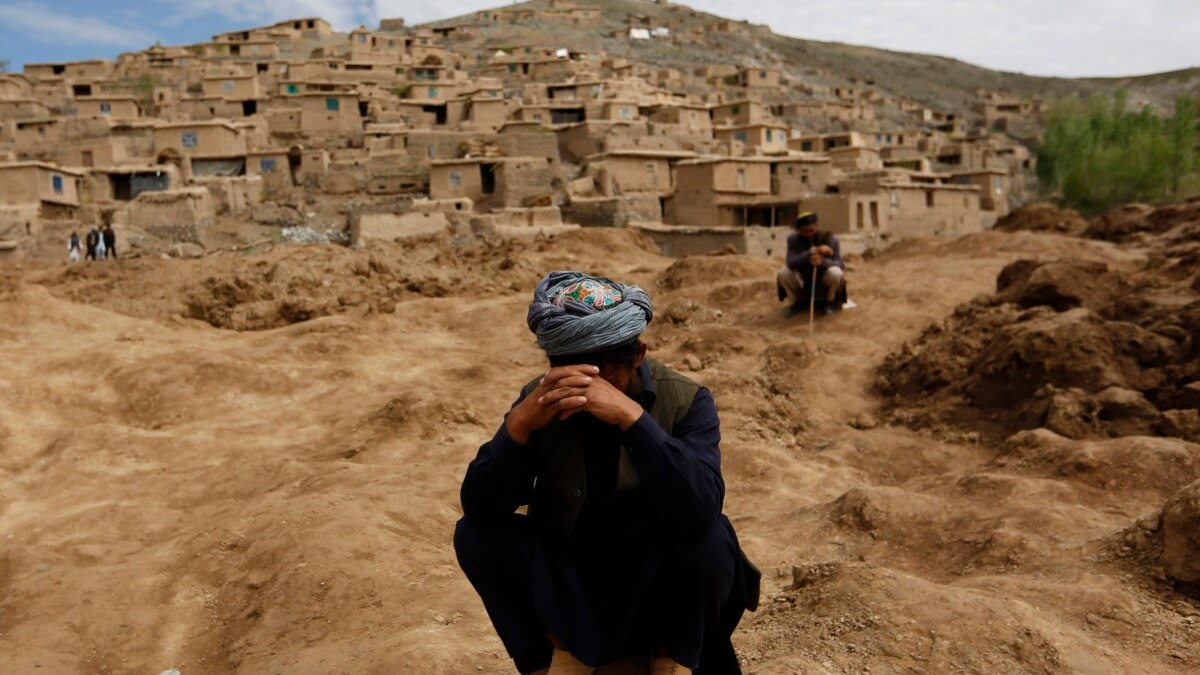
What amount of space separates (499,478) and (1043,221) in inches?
831

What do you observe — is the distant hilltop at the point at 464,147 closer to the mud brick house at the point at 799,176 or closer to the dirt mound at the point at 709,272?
the mud brick house at the point at 799,176

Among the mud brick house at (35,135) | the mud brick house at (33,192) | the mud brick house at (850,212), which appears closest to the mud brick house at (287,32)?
the mud brick house at (35,135)

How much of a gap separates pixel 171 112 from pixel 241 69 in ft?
24.0

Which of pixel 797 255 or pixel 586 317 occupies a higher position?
pixel 586 317

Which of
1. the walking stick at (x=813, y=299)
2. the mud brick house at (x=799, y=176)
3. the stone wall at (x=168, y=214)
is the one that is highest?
the mud brick house at (x=799, y=176)

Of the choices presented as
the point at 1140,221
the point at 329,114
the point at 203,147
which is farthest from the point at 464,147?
the point at 1140,221

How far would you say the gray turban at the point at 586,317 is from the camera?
8.25 feet

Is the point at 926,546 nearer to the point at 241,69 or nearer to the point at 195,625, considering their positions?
the point at 195,625

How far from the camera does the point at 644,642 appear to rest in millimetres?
2637

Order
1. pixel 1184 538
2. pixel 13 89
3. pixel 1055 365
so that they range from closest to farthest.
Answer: pixel 1184 538
pixel 1055 365
pixel 13 89

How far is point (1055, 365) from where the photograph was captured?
7.60 m

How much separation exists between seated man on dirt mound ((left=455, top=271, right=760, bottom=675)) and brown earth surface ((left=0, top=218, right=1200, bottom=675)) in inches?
30.4

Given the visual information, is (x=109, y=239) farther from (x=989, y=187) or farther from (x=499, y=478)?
(x=989, y=187)

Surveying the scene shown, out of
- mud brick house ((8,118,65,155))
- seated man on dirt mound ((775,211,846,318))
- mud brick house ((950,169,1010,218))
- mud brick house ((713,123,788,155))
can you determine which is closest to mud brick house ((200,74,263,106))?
mud brick house ((8,118,65,155))
